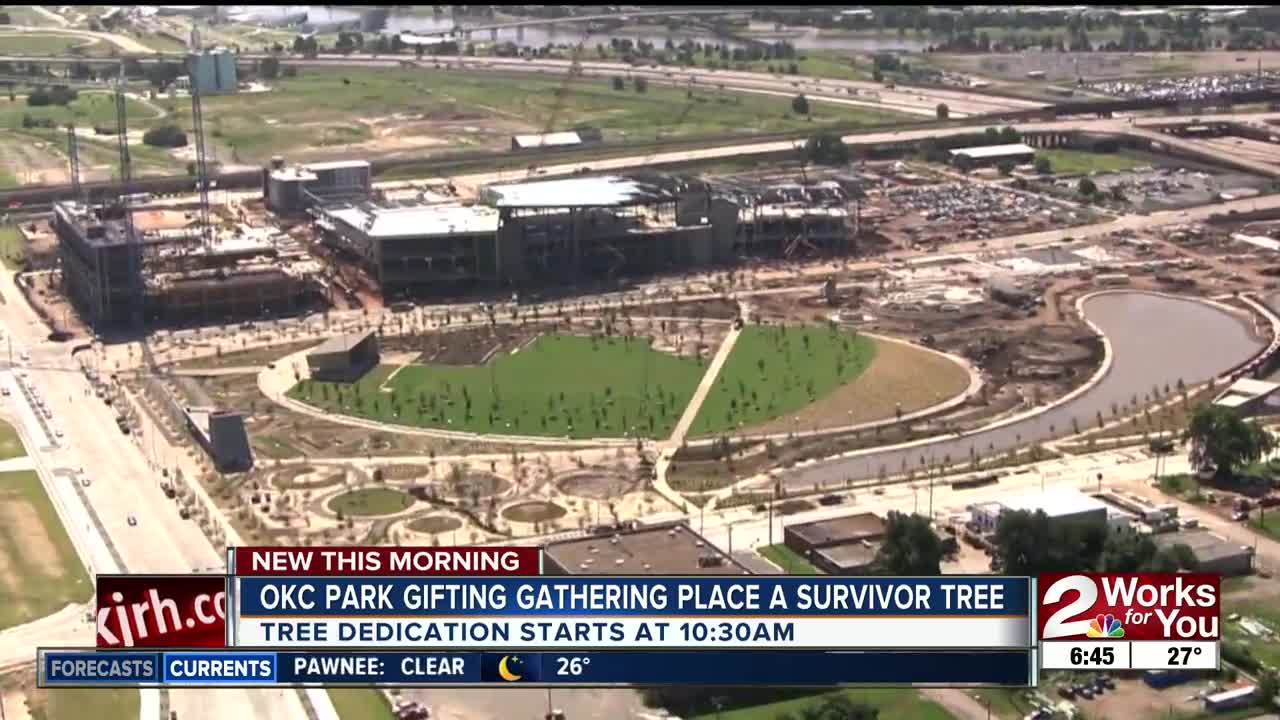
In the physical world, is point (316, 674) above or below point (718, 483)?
above

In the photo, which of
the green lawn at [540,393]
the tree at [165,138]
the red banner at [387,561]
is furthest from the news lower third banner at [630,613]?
the tree at [165,138]

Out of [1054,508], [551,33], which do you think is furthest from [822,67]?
[1054,508]

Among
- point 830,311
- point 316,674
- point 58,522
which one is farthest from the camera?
point 830,311

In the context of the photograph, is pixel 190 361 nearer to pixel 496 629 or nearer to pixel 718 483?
pixel 718 483

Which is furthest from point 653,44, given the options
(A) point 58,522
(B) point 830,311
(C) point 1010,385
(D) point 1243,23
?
(A) point 58,522

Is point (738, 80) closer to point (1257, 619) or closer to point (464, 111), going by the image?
point (464, 111)

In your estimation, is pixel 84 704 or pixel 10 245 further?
pixel 10 245

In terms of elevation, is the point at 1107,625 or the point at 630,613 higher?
the point at 630,613
